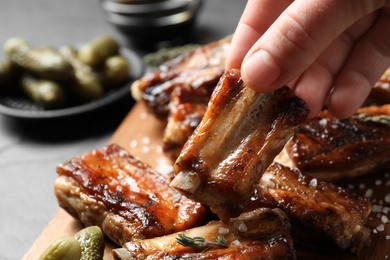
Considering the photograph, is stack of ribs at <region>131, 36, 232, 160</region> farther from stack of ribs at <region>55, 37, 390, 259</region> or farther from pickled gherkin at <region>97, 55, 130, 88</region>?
pickled gherkin at <region>97, 55, 130, 88</region>

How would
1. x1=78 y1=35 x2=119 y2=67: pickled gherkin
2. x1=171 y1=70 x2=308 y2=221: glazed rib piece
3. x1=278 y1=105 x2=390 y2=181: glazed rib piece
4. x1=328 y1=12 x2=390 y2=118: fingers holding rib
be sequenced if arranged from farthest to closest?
x1=78 y1=35 x2=119 y2=67: pickled gherkin < x1=278 y1=105 x2=390 y2=181: glazed rib piece < x1=328 y1=12 x2=390 y2=118: fingers holding rib < x1=171 y1=70 x2=308 y2=221: glazed rib piece

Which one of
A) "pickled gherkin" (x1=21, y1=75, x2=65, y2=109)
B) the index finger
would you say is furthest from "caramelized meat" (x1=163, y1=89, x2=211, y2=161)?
"pickled gherkin" (x1=21, y1=75, x2=65, y2=109)

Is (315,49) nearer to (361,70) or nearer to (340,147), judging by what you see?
(361,70)

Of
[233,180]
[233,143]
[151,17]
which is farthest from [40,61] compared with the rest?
[233,180]

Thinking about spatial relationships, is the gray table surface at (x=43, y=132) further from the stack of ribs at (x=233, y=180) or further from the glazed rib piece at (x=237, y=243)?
the glazed rib piece at (x=237, y=243)

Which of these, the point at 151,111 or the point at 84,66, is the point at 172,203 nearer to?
the point at 151,111

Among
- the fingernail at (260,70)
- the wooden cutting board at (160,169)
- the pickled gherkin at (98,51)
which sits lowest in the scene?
the wooden cutting board at (160,169)

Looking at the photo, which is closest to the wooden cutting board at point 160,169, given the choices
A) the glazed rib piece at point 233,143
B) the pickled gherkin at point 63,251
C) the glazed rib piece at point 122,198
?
the glazed rib piece at point 122,198
